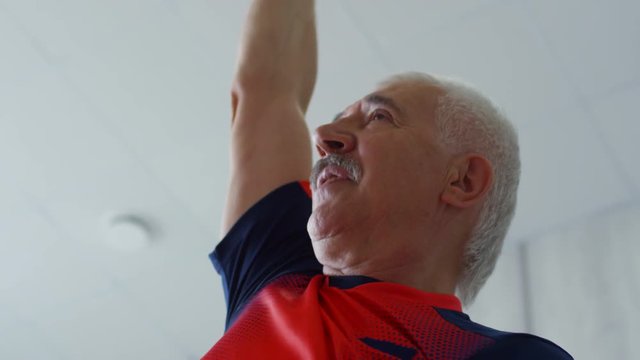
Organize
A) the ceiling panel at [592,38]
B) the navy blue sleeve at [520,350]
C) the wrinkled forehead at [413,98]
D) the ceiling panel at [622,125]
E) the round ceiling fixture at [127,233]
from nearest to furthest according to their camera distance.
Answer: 1. the navy blue sleeve at [520,350]
2. the wrinkled forehead at [413,98]
3. the ceiling panel at [592,38]
4. the ceiling panel at [622,125]
5. the round ceiling fixture at [127,233]

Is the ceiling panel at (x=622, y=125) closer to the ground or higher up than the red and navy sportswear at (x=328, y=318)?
closer to the ground

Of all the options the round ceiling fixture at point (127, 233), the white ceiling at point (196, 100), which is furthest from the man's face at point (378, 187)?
the round ceiling fixture at point (127, 233)

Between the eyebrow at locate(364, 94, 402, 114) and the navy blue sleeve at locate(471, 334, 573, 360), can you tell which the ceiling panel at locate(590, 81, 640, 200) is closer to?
the eyebrow at locate(364, 94, 402, 114)

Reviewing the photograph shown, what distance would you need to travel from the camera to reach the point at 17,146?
8.89 ft

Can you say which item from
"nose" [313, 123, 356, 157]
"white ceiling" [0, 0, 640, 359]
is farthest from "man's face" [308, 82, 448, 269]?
"white ceiling" [0, 0, 640, 359]

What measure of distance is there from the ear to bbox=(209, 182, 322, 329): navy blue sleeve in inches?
7.3

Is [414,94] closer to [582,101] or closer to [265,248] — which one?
[265,248]

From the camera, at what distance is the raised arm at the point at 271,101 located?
121 cm

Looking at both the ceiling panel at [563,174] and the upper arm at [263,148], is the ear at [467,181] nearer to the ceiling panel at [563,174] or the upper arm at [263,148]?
the upper arm at [263,148]

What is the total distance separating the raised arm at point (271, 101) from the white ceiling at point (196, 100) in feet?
2.98

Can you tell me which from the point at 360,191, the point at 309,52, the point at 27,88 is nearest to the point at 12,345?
the point at 27,88

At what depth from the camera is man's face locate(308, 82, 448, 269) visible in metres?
1.04

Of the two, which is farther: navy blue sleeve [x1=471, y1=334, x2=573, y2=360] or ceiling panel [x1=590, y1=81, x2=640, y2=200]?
ceiling panel [x1=590, y1=81, x2=640, y2=200]

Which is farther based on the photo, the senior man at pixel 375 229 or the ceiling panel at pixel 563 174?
the ceiling panel at pixel 563 174
